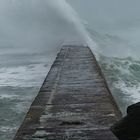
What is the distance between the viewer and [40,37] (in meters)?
40.4

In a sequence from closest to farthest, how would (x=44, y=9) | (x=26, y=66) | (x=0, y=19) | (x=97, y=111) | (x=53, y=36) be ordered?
(x=97, y=111)
(x=26, y=66)
(x=53, y=36)
(x=44, y=9)
(x=0, y=19)

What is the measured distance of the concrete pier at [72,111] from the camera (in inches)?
252

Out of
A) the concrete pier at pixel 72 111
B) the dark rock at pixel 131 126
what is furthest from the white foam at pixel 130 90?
the dark rock at pixel 131 126

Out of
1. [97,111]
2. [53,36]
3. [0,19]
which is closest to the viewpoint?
[97,111]

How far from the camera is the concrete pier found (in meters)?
6.41

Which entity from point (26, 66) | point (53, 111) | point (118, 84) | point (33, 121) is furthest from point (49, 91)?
point (26, 66)

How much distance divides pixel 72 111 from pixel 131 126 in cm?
405

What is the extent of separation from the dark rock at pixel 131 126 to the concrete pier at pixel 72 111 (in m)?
2.17

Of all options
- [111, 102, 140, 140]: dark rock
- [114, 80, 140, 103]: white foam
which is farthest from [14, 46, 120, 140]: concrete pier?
[111, 102, 140, 140]: dark rock

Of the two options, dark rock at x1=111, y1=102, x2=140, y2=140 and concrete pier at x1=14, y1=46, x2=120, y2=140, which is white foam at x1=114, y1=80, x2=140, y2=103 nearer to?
concrete pier at x1=14, y1=46, x2=120, y2=140

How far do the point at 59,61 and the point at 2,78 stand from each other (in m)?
2.15

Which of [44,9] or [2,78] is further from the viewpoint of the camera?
[44,9]

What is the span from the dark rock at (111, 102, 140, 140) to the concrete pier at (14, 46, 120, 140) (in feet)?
7.11

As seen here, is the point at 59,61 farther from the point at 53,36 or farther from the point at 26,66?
the point at 53,36
